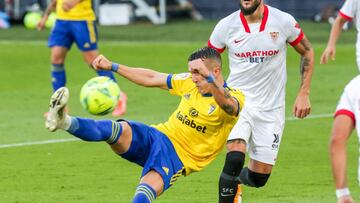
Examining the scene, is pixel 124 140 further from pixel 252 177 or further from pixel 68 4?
pixel 68 4

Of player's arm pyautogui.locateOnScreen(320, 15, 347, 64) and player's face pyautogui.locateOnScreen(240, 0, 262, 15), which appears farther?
player's arm pyautogui.locateOnScreen(320, 15, 347, 64)

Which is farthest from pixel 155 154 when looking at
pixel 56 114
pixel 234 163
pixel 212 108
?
pixel 56 114

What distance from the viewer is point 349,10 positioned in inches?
466

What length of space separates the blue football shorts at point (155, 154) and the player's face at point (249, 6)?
1793 millimetres

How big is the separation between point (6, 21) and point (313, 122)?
19.1 meters

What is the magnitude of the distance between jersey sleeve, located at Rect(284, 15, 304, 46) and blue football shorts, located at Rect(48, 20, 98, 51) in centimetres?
689

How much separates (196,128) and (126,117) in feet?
25.4

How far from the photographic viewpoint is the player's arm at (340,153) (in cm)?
733

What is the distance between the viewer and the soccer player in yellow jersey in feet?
31.7

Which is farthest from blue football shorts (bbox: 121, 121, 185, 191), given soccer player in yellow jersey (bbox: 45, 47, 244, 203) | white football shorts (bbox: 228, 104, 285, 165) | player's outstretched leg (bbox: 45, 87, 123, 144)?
white football shorts (bbox: 228, 104, 285, 165)

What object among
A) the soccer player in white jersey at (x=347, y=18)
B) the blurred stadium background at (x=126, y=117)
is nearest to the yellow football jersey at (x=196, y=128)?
the blurred stadium background at (x=126, y=117)

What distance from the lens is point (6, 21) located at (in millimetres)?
34750

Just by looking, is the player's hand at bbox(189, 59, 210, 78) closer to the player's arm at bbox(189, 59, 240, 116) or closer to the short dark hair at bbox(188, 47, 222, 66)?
the player's arm at bbox(189, 59, 240, 116)

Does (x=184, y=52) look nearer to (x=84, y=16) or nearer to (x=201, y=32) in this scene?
(x=201, y=32)
